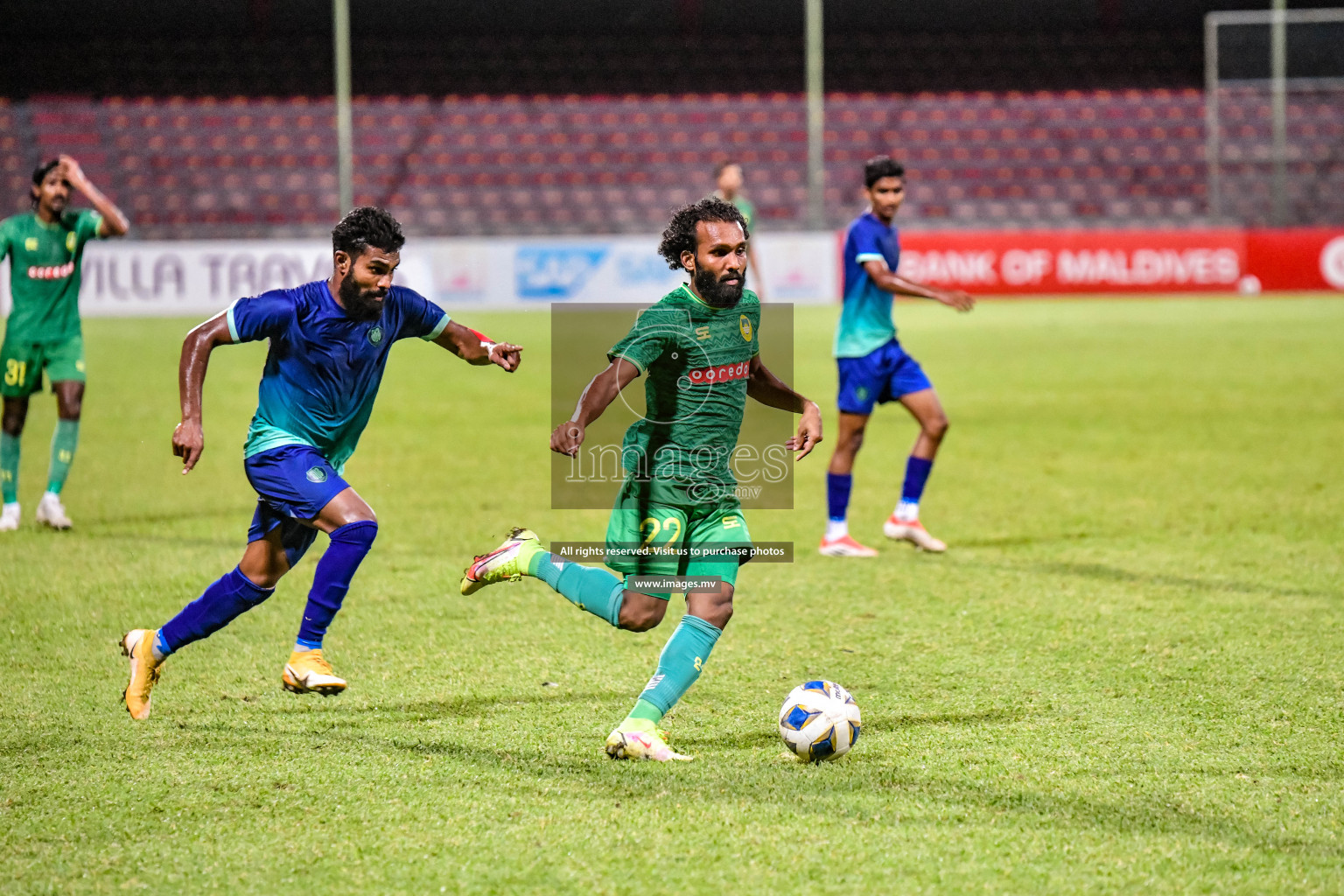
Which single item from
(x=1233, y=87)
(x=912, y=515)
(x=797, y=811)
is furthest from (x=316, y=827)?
(x=1233, y=87)

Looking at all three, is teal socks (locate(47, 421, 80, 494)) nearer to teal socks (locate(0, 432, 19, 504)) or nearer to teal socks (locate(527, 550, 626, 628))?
teal socks (locate(0, 432, 19, 504))

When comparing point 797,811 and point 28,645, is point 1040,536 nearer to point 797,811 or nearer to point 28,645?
point 797,811

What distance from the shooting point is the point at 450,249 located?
2292cm

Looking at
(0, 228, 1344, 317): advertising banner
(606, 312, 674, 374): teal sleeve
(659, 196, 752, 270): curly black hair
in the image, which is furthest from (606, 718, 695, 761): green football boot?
(0, 228, 1344, 317): advertising banner

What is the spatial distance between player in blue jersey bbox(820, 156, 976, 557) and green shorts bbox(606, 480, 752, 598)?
3272 millimetres

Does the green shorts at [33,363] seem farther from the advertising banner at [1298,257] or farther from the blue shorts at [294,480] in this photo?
the advertising banner at [1298,257]

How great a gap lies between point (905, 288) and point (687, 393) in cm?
323

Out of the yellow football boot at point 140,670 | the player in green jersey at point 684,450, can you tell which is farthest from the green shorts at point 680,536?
the yellow football boot at point 140,670

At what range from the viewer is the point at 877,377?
25.2 feet

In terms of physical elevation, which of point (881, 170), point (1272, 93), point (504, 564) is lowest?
point (504, 564)

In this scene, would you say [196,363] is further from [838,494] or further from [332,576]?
[838,494]

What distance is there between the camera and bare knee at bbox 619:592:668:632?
4.34 m

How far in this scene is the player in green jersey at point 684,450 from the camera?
4273 millimetres

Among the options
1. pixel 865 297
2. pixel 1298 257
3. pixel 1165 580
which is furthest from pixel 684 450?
pixel 1298 257
